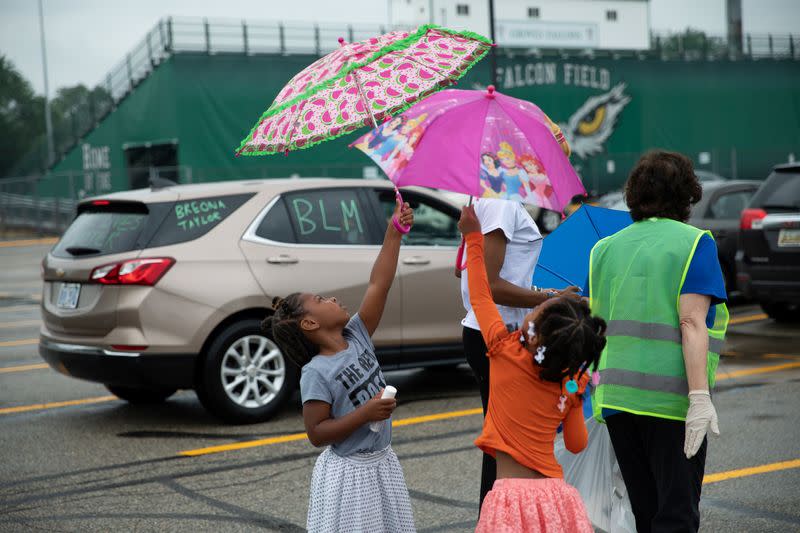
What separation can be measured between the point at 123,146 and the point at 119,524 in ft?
99.6

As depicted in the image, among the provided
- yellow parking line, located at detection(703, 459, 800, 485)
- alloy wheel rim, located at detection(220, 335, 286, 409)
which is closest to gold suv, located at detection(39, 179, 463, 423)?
alloy wheel rim, located at detection(220, 335, 286, 409)

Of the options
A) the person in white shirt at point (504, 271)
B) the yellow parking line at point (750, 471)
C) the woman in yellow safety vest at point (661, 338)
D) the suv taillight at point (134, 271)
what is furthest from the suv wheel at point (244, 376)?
the woman in yellow safety vest at point (661, 338)

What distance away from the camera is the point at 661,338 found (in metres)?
3.48

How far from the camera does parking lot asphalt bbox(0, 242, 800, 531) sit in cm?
531

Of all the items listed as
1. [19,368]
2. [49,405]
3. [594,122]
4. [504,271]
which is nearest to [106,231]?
[49,405]

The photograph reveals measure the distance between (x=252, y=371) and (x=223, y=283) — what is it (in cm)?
66

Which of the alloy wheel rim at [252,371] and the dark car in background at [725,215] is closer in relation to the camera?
the alloy wheel rim at [252,371]

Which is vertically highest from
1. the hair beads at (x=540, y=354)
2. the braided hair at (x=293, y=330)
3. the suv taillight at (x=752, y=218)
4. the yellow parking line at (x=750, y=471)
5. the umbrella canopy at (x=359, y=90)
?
the umbrella canopy at (x=359, y=90)

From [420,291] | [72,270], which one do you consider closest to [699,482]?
[420,291]

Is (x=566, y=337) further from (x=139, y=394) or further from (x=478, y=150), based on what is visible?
(x=139, y=394)

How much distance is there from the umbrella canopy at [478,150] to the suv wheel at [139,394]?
5069 mm

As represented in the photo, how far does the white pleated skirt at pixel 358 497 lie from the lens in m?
3.32

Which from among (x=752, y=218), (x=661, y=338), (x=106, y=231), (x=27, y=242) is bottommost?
(x=661, y=338)

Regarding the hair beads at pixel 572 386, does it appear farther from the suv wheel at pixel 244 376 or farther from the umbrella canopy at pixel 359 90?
the suv wheel at pixel 244 376
